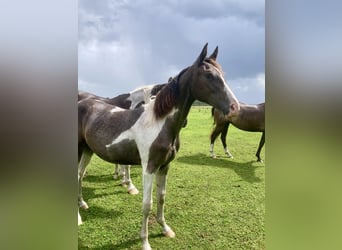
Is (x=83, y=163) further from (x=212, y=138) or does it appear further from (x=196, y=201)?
(x=212, y=138)

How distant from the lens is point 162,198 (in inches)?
57.1

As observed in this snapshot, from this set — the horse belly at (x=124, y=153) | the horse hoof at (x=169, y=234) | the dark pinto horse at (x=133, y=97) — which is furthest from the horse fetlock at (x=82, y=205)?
the dark pinto horse at (x=133, y=97)

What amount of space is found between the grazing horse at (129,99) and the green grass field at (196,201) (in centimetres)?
5

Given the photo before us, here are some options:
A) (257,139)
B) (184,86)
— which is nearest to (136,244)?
(184,86)

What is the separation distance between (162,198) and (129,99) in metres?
0.62

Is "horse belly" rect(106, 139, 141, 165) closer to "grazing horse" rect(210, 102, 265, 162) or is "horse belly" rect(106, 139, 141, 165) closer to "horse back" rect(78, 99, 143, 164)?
"horse back" rect(78, 99, 143, 164)

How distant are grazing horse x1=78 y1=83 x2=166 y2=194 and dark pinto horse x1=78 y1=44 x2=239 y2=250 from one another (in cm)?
9

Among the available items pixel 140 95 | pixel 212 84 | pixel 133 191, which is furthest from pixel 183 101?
pixel 133 191

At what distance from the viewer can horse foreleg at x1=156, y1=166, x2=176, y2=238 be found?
4.71ft

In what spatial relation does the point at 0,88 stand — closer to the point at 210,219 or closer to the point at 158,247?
the point at 158,247

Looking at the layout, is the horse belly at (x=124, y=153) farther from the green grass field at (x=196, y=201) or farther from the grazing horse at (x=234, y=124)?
the grazing horse at (x=234, y=124)

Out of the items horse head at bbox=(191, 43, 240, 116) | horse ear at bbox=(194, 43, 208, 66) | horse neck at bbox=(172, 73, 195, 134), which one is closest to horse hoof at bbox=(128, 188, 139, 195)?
horse neck at bbox=(172, 73, 195, 134)

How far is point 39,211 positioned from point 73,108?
7.7 inches

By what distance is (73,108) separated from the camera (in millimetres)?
505
